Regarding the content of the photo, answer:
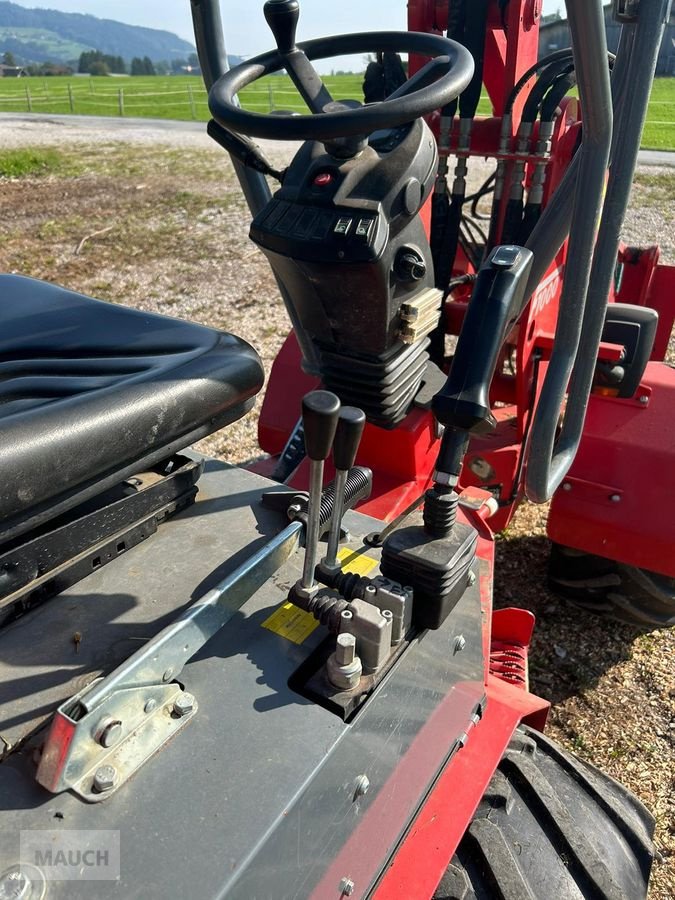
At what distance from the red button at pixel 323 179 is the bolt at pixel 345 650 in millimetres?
907

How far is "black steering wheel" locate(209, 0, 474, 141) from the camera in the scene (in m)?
1.27

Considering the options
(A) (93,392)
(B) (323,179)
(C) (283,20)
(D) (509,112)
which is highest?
(C) (283,20)

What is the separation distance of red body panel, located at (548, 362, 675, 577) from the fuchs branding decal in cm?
33

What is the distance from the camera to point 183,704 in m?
1.00

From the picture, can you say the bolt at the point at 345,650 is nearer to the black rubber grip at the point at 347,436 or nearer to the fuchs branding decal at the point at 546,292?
the black rubber grip at the point at 347,436

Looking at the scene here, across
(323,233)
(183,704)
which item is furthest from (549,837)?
(323,233)

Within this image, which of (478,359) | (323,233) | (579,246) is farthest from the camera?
(579,246)

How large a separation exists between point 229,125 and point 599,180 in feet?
2.47

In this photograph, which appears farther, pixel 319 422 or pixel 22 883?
pixel 319 422

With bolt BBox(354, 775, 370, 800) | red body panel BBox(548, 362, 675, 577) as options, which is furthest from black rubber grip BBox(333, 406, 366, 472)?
red body panel BBox(548, 362, 675, 577)

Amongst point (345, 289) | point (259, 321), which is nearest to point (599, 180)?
point (345, 289)

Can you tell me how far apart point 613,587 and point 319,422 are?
1.63m
